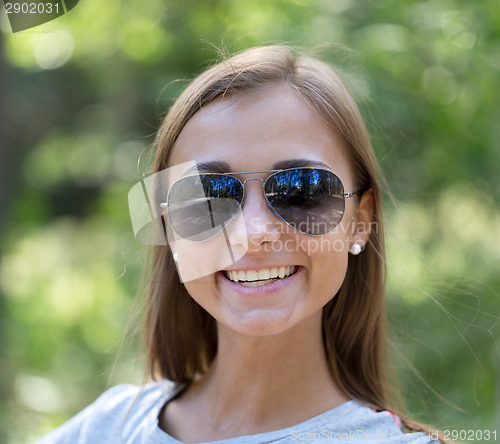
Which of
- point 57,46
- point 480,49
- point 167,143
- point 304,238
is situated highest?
point 57,46

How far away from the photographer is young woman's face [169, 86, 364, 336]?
1771mm

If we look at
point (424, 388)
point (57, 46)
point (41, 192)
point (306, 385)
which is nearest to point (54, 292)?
point (41, 192)

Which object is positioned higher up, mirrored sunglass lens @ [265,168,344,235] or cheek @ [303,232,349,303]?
mirrored sunglass lens @ [265,168,344,235]

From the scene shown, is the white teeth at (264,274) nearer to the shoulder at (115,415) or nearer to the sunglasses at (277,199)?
the sunglasses at (277,199)

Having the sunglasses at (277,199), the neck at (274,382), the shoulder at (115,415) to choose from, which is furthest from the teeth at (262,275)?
the shoulder at (115,415)

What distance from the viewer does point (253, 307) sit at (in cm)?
178

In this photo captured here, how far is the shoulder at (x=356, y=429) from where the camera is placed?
1784 millimetres

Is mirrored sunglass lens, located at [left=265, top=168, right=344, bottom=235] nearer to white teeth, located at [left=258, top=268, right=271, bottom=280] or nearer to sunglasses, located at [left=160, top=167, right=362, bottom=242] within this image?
sunglasses, located at [left=160, top=167, right=362, bottom=242]

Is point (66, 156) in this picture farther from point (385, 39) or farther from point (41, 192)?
point (385, 39)

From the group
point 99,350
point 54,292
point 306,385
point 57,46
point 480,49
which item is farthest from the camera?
point 54,292

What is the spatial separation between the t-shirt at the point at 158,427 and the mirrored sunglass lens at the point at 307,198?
1.98ft

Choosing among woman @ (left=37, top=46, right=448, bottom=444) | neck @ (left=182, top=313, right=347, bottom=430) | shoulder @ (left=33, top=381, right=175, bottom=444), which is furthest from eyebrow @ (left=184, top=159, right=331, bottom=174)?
shoulder @ (left=33, top=381, right=175, bottom=444)

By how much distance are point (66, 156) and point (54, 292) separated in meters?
1.36

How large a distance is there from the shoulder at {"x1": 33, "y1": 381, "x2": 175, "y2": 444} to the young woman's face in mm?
531
